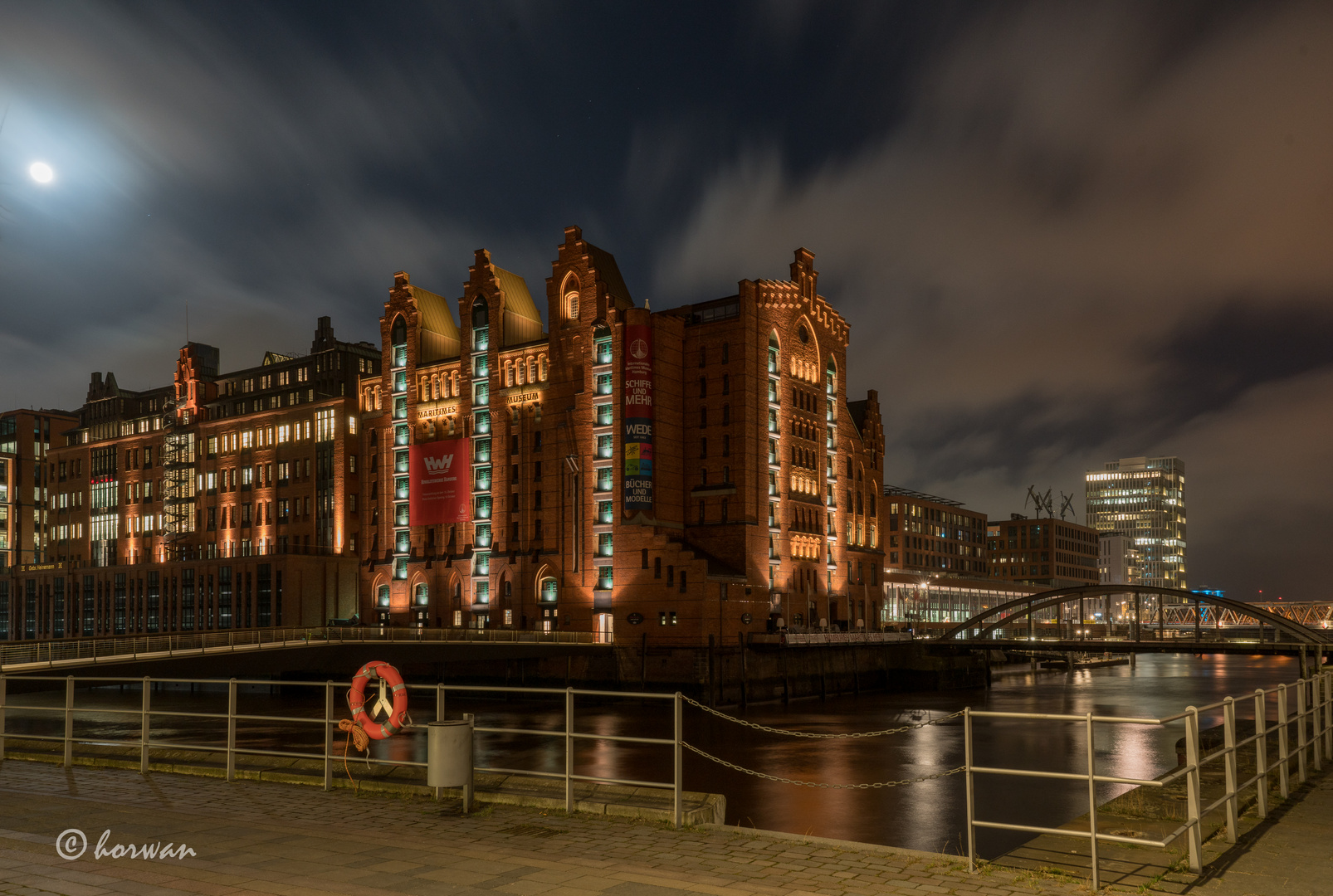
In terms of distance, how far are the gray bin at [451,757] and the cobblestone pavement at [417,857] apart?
18.2 inches

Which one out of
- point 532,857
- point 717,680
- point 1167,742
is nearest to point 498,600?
point 717,680

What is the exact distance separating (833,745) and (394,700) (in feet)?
145

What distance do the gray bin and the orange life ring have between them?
356cm

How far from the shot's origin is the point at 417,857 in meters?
12.4

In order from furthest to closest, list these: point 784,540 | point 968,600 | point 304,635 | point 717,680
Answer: point 968,600, point 784,540, point 717,680, point 304,635

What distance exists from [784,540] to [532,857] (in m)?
87.4

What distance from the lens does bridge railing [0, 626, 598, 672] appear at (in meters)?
53.1

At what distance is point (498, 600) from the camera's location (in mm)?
101375

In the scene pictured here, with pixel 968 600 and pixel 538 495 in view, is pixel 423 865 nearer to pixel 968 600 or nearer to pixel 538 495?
pixel 538 495

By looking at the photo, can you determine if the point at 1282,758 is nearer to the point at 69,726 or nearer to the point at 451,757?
the point at 451,757

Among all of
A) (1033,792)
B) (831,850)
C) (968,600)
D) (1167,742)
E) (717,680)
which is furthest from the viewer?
(968,600)

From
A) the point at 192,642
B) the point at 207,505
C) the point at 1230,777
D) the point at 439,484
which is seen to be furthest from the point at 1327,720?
the point at 207,505

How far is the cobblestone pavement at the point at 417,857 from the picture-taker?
1111 centimetres

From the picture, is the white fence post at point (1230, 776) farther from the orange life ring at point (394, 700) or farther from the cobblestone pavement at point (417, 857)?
the orange life ring at point (394, 700)
